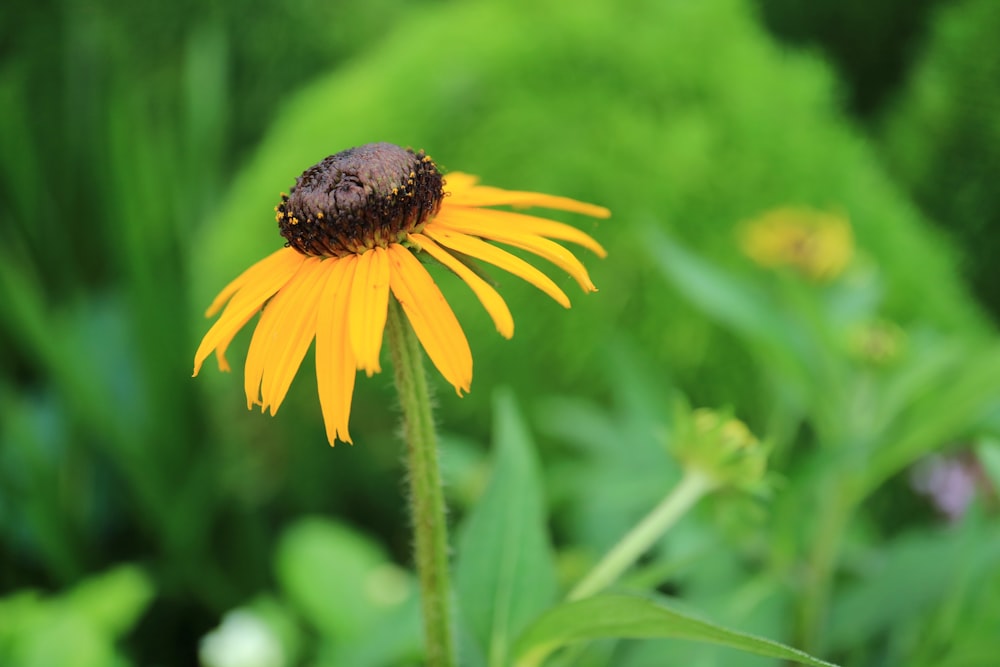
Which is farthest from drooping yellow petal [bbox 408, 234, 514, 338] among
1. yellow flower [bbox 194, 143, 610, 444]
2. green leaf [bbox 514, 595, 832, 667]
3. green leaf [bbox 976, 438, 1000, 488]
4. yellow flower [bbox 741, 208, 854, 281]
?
yellow flower [bbox 741, 208, 854, 281]

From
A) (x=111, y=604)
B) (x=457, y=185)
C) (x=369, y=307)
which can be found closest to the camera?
(x=369, y=307)

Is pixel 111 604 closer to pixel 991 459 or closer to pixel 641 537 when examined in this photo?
pixel 641 537

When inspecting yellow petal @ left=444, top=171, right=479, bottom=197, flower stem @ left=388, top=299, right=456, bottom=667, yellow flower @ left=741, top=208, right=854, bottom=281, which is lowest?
flower stem @ left=388, top=299, right=456, bottom=667

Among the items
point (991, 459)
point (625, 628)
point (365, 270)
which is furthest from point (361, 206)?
point (991, 459)

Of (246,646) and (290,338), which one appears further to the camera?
(246,646)

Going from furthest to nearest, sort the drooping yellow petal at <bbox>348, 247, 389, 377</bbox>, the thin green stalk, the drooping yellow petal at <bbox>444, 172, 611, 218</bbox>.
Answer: the thin green stalk
the drooping yellow petal at <bbox>444, 172, 611, 218</bbox>
the drooping yellow petal at <bbox>348, 247, 389, 377</bbox>

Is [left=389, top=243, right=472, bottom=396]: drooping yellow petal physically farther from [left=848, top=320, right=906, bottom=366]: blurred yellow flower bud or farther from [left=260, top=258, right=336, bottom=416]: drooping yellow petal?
[left=848, top=320, right=906, bottom=366]: blurred yellow flower bud

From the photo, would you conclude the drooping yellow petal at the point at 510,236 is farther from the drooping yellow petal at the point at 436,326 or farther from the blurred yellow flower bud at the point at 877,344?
the blurred yellow flower bud at the point at 877,344

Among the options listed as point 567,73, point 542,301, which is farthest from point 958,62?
point 542,301
